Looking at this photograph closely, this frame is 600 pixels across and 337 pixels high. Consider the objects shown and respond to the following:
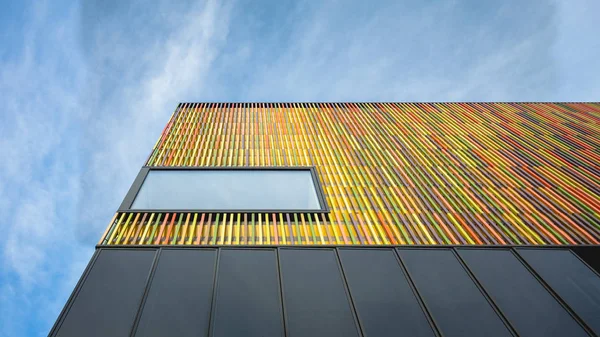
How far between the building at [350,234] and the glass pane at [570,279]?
3 centimetres

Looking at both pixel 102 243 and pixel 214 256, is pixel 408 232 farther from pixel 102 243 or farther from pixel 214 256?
pixel 102 243

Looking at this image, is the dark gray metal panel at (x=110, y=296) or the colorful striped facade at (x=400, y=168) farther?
the colorful striped facade at (x=400, y=168)

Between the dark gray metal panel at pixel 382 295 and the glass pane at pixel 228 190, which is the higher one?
the glass pane at pixel 228 190

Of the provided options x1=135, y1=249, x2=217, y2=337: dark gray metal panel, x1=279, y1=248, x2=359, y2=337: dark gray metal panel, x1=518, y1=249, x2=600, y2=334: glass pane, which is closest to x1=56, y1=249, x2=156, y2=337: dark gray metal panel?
x1=135, y1=249, x2=217, y2=337: dark gray metal panel

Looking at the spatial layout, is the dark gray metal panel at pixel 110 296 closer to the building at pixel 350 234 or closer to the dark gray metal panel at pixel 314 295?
the building at pixel 350 234

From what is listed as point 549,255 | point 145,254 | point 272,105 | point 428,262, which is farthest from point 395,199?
point 272,105

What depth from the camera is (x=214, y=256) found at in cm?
768

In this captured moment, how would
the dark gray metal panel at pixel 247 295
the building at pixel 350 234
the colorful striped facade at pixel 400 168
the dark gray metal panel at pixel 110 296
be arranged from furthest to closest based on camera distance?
the colorful striped facade at pixel 400 168, the building at pixel 350 234, the dark gray metal panel at pixel 247 295, the dark gray metal panel at pixel 110 296

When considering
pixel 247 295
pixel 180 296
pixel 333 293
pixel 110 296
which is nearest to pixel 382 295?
pixel 333 293

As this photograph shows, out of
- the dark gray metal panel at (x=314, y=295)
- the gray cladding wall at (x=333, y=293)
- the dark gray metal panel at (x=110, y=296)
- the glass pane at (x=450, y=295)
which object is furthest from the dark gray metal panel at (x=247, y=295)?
the glass pane at (x=450, y=295)

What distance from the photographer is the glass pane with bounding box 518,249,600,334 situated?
678cm

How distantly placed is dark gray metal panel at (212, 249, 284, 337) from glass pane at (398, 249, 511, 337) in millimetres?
3116

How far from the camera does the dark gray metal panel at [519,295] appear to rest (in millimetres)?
6398

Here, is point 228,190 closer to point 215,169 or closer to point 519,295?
point 215,169
